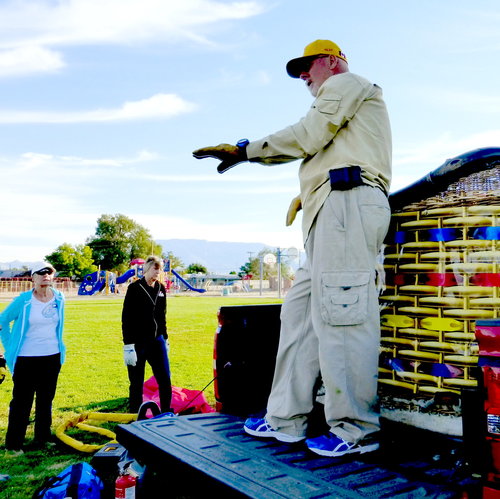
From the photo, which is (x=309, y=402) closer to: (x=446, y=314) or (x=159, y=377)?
(x=446, y=314)

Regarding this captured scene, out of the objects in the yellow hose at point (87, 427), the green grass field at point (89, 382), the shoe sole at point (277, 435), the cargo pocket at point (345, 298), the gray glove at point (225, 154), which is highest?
the gray glove at point (225, 154)

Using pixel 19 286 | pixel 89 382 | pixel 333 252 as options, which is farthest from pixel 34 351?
pixel 19 286

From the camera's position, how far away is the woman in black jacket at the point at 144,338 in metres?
5.82

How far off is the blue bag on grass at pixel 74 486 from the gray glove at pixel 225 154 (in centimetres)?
188

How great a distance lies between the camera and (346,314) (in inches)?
92.7

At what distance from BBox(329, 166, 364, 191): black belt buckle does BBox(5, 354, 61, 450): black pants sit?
4.01m

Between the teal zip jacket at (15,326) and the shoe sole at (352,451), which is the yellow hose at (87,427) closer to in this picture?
the teal zip jacket at (15,326)

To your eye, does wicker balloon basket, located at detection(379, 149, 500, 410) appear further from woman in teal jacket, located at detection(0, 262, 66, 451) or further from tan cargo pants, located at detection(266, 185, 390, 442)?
woman in teal jacket, located at detection(0, 262, 66, 451)

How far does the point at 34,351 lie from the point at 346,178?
4047 mm

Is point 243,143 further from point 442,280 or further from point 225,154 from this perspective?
point 442,280

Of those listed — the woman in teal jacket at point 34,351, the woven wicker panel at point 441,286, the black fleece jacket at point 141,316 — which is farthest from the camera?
the black fleece jacket at point 141,316

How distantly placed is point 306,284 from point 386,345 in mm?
521

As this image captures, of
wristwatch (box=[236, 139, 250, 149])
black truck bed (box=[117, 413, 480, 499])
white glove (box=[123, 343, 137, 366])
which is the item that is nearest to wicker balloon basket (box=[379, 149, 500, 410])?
black truck bed (box=[117, 413, 480, 499])

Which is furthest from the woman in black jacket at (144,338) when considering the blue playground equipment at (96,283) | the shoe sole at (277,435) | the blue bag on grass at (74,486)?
the blue playground equipment at (96,283)
